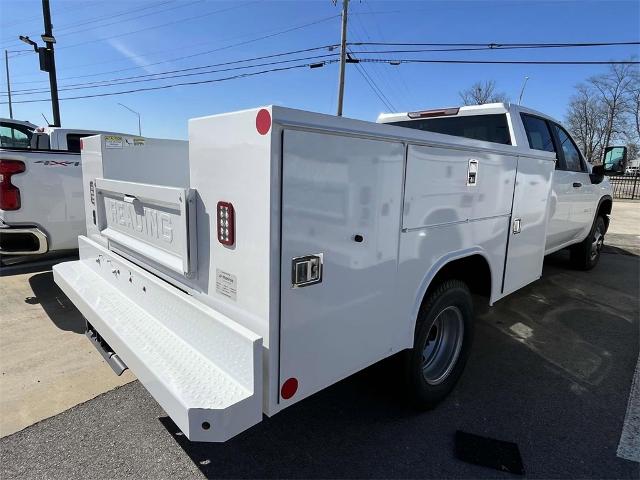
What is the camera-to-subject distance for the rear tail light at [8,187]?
4316mm

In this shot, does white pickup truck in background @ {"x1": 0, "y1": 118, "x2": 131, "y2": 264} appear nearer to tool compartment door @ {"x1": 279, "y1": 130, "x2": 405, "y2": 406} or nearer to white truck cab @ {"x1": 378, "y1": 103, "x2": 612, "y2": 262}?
→ white truck cab @ {"x1": 378, "y1": 103, "x2": 612, "y2": 262}

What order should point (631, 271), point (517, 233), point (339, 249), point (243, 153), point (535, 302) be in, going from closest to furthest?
1. point (243, 153)
2. point (339, 249)
3. point (517, 233)
4. point (535, 302)
5. point (631, 271)

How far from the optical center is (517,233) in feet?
11.6

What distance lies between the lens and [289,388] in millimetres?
1820

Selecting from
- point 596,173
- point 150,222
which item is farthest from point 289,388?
point 596,173

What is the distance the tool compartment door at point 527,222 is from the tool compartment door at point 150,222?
256 centimetres

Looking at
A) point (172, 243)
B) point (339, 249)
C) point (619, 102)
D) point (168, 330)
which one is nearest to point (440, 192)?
point (339, 249)

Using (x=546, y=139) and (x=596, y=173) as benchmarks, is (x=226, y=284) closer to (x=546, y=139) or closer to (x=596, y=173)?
(x=546, y=139)

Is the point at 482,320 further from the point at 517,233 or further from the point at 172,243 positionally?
the point at 172,243

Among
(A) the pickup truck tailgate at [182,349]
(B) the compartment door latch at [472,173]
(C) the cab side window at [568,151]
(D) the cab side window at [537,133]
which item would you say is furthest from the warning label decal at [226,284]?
(C) the cab side window at [568,151]

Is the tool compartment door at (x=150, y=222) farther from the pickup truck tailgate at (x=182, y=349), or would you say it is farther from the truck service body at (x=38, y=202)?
the truck service body at (x=38, y=202)

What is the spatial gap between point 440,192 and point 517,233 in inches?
57.0

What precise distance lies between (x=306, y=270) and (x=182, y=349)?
82cm

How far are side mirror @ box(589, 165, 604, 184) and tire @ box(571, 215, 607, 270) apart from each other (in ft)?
2.97
